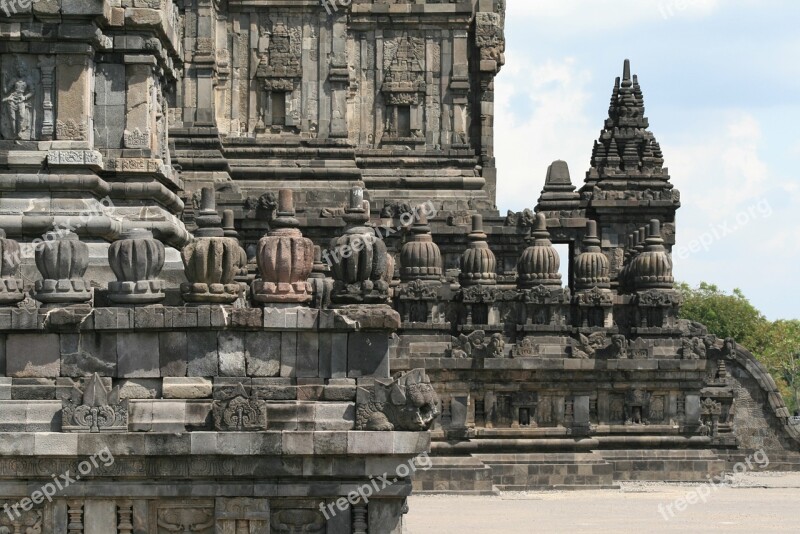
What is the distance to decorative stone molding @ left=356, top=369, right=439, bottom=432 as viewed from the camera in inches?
717

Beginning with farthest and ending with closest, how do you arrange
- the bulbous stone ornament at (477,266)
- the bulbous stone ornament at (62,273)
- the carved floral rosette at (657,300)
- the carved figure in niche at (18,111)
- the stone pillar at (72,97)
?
the carved floral rosette at (657,300), the bulbous stone ornament at (477,266), the stone pillar at (72,97), the carved figure in niche at (18,111), the bulbous stone ornament at (62,273)

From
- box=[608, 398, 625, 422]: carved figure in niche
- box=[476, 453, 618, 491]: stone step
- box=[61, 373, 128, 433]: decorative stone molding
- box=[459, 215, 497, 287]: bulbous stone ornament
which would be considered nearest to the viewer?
box=[61, 373, 128, 433]: decorative stone molding

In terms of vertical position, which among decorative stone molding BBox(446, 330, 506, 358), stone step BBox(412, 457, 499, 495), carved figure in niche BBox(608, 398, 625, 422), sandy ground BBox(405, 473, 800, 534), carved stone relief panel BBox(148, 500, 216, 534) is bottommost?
sandy ground BBox(405, 473, 800, 534)

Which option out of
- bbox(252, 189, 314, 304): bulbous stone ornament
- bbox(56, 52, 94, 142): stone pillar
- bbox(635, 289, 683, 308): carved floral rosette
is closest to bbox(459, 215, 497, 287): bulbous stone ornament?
bbox(635, 289, 683, 308): carved floral rosette

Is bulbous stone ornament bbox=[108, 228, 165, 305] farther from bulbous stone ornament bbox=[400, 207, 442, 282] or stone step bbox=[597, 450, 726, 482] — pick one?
stone step bbox=[597, 450, 726, 482]

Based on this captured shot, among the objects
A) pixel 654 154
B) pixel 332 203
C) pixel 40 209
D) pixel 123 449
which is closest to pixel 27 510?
pixel 123 449

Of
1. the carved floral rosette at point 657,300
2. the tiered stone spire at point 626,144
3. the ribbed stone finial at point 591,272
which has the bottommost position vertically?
the carved floral rosette at point 657,300

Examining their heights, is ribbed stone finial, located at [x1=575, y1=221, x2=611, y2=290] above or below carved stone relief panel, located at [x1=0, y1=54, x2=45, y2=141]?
below

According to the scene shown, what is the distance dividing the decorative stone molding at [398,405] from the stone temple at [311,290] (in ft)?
0.08

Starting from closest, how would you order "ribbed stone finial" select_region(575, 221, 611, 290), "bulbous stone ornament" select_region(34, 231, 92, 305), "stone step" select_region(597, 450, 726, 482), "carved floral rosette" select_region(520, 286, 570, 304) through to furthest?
"bulbous stone ornament" select_region(34, 231, 92, 305) < "stone step" select_region(597, 450, 726, 482) < "carved floral rosette" select_region(520, 286, 570, 304) < "ribbed stone finial" select_region(575, 221, 611, 290)

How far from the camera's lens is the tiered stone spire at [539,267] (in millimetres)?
42656

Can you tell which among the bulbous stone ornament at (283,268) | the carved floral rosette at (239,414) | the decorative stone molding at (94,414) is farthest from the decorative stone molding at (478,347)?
the decorative stone molding at (94,414)

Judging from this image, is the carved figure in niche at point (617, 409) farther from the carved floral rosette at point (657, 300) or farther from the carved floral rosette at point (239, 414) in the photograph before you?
the carved floral rosette at point (239, 414)

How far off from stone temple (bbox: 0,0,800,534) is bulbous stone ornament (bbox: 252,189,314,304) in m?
0.03
